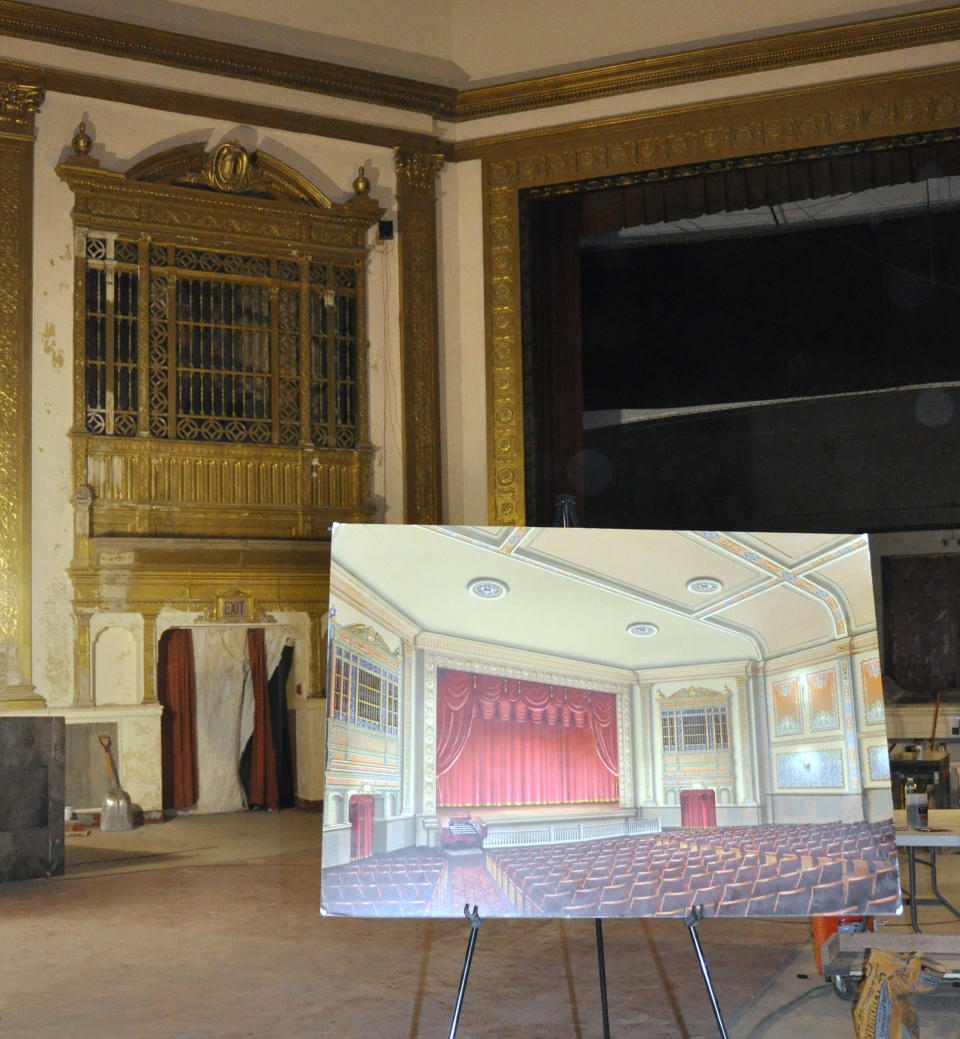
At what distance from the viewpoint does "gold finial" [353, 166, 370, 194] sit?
9.49 m

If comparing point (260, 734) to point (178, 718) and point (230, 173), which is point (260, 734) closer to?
point (178, 718)

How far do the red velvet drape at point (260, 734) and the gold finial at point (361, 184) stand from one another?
3.56 m

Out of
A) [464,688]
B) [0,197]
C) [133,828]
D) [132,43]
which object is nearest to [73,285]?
[0,197]

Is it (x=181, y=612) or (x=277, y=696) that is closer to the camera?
(x=181, y=612)

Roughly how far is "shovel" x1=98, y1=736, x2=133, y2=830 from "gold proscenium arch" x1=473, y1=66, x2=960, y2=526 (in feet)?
10.5

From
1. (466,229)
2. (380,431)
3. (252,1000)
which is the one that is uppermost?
(466,229)

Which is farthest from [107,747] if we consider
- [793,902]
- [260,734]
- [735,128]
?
[793,902]

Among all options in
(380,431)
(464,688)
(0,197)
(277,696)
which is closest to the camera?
(464,688)

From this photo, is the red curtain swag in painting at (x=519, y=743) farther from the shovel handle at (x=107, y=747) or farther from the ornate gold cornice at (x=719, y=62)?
the ornate gold cornice at (x=719, y=62)

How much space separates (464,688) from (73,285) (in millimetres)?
6318

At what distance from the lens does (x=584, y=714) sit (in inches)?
134

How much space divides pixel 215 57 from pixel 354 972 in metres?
6.61

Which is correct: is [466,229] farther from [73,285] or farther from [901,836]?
[901,836]

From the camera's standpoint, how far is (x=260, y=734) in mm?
10516
